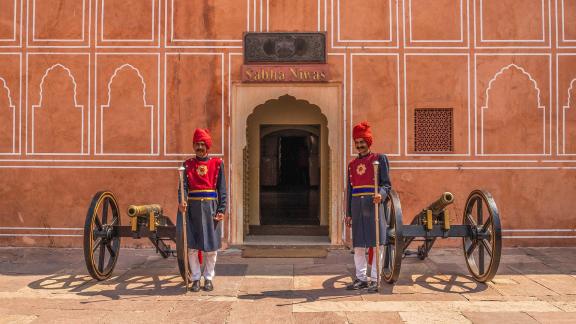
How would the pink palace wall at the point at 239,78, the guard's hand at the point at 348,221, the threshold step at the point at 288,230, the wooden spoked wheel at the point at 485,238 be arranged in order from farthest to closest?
the threshold step at the point at 288,230, the pink palace wall at the point at 239,78, the guard's hand at the point at 348,221, the wooden spoked wheel at the point at 485,238

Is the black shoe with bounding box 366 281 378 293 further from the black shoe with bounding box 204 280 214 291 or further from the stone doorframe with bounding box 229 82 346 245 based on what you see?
the stone doorframe with bounding box 229 82 346 245

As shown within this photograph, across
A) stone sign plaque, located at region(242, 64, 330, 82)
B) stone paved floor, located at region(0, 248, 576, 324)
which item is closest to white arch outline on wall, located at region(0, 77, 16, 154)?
stone paved floor, located at region(0, 248, 576, 324)

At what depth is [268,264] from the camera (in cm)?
687

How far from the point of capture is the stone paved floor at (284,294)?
4.46m

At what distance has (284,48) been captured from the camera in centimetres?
805

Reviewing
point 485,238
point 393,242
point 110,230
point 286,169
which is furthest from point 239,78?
point 485,238

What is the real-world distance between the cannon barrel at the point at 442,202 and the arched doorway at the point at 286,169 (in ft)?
11.9

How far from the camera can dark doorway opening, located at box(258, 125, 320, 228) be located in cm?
1030

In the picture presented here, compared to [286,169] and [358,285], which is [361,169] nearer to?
[358,285]

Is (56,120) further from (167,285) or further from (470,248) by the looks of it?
(470,248)

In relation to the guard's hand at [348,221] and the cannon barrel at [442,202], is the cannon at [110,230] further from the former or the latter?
the cannon barrel at [442,202]

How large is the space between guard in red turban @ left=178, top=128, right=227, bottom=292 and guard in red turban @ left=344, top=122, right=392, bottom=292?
58.1 inches

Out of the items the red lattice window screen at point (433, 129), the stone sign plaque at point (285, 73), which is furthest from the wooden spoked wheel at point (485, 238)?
the stone sign plaque at point (285, 73)

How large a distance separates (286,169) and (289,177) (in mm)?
185
